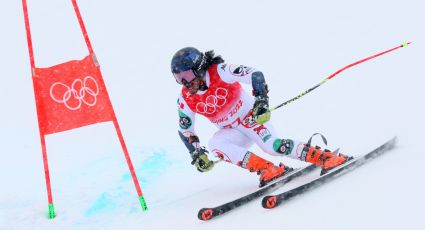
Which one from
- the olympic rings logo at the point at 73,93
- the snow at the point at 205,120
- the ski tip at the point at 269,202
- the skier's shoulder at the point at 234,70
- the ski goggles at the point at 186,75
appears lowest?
the snow at the point at 205,120

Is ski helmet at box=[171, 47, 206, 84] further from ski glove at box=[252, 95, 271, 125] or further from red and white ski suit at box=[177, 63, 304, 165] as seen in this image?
ski glove at box=[252, 95, 271, 125]

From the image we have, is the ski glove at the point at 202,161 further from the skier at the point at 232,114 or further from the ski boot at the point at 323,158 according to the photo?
the ski boot at the point at 323,158

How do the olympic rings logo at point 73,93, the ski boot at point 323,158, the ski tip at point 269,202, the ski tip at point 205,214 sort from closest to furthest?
1. the ski tip at point 269,202
2. the ski tip at point 205,214
3. the ski boot at point 323,158
4. the olympic rings logo at point 73,93

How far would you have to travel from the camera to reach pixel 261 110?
4559 mm

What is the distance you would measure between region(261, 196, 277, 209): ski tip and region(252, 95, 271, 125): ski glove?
3.43ft

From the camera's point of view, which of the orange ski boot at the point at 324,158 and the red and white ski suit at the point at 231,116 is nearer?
the orange ski boot at the point at 324,158

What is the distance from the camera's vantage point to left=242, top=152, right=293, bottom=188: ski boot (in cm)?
466

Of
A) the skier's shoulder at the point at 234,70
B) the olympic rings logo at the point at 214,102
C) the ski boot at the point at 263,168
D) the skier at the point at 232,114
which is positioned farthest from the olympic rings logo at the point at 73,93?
the ski boot at the point at 263,168

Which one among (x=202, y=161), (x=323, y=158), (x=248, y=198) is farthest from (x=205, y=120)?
(x=248, y=198)

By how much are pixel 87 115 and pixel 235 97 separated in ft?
4.84

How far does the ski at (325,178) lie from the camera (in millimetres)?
3682

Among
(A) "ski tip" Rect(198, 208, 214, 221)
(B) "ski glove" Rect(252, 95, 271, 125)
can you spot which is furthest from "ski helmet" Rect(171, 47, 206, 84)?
(A) "ski tip" Rect(198, 208, 214, 221)

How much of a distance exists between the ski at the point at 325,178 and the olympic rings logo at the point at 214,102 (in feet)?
4.17

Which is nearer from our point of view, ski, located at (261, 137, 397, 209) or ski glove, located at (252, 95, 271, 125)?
ski, located at (261, 137, 397, 209)
